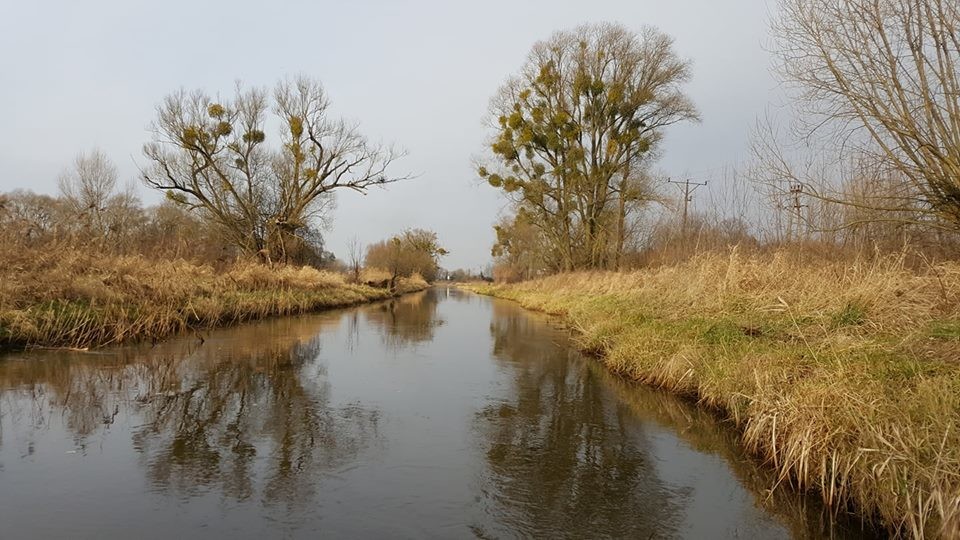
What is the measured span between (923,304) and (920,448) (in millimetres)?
3647

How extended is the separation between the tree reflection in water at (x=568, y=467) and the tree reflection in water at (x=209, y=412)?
1.27 meters

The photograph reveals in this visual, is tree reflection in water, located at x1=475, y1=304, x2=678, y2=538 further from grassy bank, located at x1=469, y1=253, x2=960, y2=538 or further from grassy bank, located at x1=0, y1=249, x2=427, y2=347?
grassy bank, located at x1=0, y1=249, x2=427, y2=347

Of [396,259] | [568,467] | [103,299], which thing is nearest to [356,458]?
[568,467]

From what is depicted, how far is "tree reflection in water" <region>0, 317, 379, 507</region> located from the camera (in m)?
3.55

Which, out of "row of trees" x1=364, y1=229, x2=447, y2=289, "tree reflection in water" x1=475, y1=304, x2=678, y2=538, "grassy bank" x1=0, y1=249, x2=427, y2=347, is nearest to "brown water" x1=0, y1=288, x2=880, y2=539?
"tree reflection in water" x1=475, y1=304, x2=678, y2=538

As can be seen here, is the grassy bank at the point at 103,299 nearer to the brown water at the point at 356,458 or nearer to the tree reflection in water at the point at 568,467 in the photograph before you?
the brown water at the point at 356,458

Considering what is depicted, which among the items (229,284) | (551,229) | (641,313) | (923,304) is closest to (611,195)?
(551,229)

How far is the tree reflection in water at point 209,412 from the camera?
11.6 feet

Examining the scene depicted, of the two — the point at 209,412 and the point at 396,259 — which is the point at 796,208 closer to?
the point at 209,412

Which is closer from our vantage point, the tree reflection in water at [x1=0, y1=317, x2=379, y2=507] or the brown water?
the brown water

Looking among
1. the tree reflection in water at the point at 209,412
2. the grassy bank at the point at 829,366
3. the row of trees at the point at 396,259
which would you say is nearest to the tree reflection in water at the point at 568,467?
the grassy bank at the point at 829,366

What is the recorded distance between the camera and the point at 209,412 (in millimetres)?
4922

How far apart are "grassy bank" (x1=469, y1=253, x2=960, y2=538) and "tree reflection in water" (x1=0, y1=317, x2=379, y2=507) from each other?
3.43 meters

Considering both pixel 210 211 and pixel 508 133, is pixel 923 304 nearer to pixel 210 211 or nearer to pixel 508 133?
pixel 508 133
